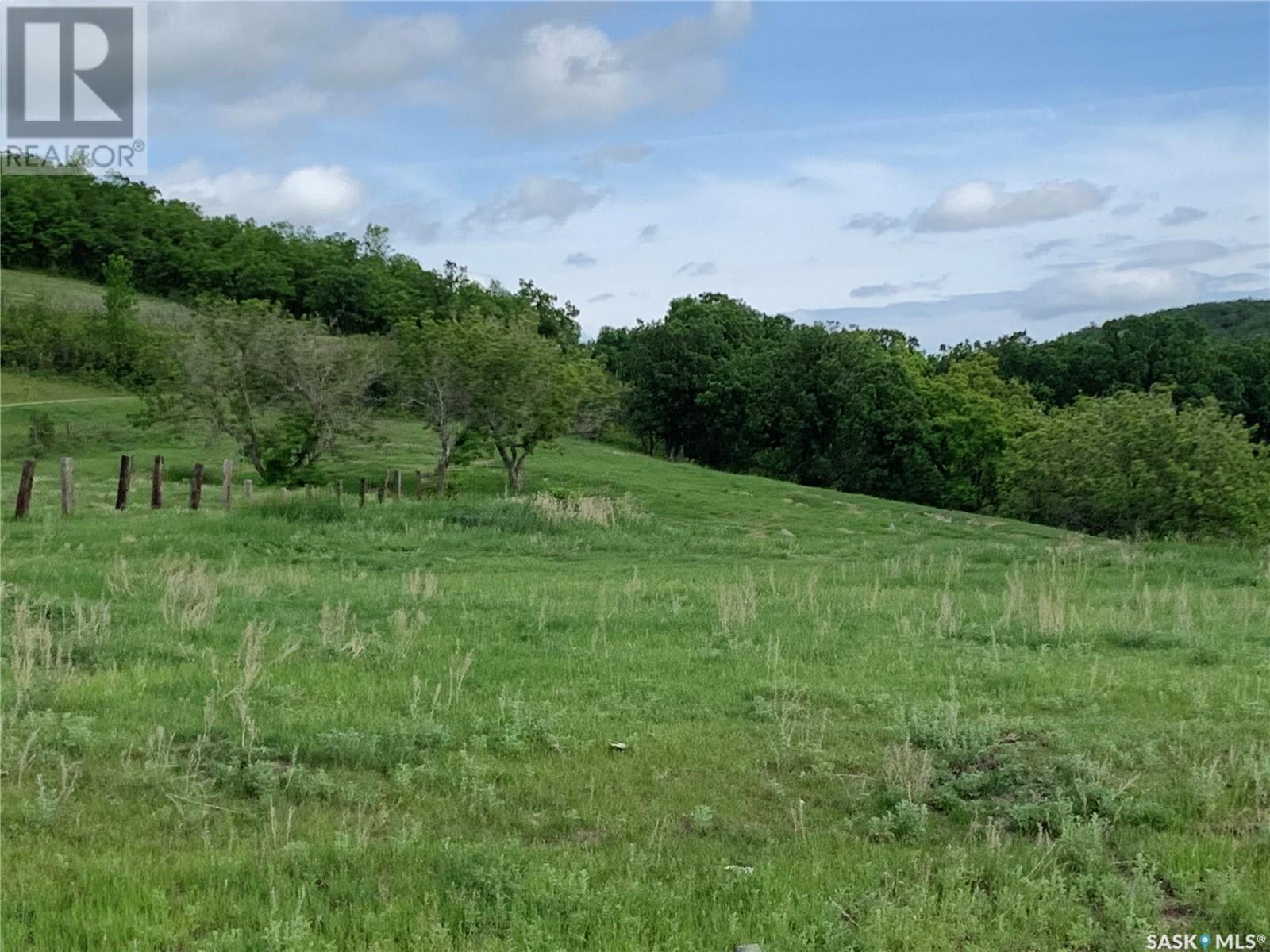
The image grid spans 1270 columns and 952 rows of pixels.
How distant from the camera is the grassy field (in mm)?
4609

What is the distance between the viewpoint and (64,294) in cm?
8106

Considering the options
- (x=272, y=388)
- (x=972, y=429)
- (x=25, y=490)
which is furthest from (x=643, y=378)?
(x=25, y=490)

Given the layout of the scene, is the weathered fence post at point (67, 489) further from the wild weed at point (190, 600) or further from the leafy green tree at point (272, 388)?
the leafy green tree at point (272, 388)

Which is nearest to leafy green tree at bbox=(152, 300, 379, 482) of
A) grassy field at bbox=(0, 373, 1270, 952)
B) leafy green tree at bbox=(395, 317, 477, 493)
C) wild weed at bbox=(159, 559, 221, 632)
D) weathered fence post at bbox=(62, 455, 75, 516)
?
leafy green tree at bbox=(395, 317, 477, 493)

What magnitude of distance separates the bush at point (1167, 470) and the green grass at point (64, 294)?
5463 centimetres

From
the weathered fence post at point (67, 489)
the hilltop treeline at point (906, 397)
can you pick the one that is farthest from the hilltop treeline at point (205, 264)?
the weathered fence post at point (67, 489)

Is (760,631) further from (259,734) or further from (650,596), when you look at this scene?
(259,734)

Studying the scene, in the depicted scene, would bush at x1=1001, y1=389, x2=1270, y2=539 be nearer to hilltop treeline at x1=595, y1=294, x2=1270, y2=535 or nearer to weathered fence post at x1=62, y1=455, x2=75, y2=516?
hilltop treeline at x1=595, y1=294, x2=1270, y2=535

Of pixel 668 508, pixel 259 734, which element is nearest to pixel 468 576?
pixel 259 734

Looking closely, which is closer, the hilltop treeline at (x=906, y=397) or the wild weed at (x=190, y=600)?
the wild weed at (x=190, y=600)

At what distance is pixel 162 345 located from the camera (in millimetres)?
41719

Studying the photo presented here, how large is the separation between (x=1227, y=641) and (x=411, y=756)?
30.2 feet

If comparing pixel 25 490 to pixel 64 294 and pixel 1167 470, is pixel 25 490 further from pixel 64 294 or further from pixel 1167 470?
pixel 64 294

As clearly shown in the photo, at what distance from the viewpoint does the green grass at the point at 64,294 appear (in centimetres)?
7088
